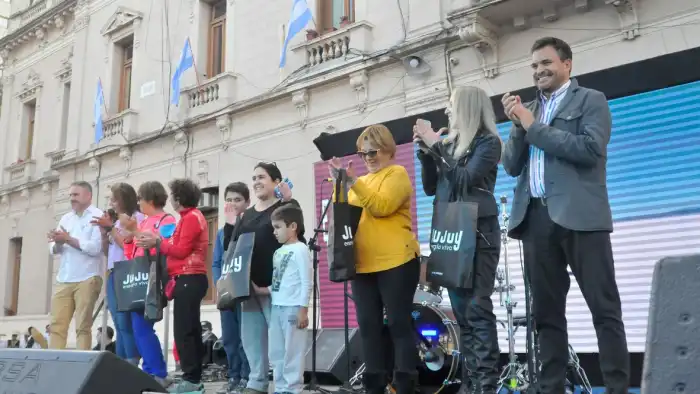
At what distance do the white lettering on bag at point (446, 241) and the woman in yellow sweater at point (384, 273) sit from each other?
0.55ft

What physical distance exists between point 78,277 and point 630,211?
527 centimetres

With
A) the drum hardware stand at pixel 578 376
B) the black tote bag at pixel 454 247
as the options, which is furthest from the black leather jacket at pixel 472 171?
the drum hardware stand at pixel 578 376

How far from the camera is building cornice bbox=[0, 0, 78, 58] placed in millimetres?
16106

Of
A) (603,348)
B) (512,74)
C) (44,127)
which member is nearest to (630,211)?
(512,74)

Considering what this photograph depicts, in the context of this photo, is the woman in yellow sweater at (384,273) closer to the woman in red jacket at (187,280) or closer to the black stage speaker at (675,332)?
the woman in red jacket at (187,280)

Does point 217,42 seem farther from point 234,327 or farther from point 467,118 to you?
point 467,118

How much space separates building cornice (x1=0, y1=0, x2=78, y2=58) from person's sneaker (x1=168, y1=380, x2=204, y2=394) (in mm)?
13860

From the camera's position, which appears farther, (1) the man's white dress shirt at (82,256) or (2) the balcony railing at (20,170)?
(2) the balcony railing at (20,170)

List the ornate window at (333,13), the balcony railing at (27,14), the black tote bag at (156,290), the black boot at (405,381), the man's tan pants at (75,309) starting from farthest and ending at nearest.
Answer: the balcony railing at (27,14), the ornate window at (333,13), the man's tan pants at (75,309), the black tote bag at (156,290), the black boot at (405,381)

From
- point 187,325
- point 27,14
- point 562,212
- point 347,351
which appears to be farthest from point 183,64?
point 562,212

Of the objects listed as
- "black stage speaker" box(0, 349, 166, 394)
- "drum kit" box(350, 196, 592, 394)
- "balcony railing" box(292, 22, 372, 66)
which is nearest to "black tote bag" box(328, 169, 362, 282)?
"black stage speaker" box(0, 349, 166, 394)

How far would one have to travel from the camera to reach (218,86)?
37.8 ft

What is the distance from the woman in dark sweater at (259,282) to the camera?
4.27 m

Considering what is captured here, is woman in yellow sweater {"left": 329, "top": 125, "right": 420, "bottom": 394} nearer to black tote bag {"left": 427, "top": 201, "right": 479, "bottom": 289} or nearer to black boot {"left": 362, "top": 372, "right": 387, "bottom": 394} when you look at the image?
black boot {"left": 362, "top": 372, "right": 387, "bottom": 394}
